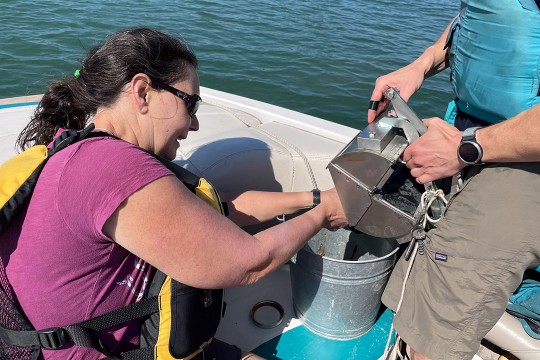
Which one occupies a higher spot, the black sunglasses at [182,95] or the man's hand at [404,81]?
the black sunglasses at [182,95]

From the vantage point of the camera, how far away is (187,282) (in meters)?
1.34

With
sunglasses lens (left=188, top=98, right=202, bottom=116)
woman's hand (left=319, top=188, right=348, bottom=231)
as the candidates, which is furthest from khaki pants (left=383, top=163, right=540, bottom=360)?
sunglasses lens (left=188, top=98, right=202, bottom=116)

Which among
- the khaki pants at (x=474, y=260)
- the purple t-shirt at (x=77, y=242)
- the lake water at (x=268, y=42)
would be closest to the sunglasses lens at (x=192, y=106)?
the purple t-shirt at (x=77, y=242)

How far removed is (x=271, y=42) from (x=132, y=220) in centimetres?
774

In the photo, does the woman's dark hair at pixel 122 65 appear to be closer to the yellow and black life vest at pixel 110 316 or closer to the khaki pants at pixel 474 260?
the yellow and black life vest at pixel 110 316

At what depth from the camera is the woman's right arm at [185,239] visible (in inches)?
48.1

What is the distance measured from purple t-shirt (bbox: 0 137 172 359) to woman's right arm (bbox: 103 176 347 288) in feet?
0.14

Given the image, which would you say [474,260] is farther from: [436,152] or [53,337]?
[53,337]

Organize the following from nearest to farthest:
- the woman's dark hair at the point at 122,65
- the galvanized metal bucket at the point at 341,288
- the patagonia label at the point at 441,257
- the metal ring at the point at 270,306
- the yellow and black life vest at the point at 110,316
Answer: the yellow and black life vest at the point at 110,316, the woman's dark hair at the point at 122,65, the patagonia label at the point at 441,257, the galvanized metal bucket at the point at 341,288, the metal ring at the point at 270,306

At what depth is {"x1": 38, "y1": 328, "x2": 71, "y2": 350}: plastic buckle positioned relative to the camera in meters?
1.36

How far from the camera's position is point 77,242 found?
4.24ft

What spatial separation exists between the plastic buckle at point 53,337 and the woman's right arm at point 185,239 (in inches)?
13.4

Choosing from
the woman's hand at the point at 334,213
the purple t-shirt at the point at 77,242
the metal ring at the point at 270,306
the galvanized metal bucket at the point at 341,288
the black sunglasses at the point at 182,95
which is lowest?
the metal ring at the point at 270,306

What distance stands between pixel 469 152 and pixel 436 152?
11 centimetres
